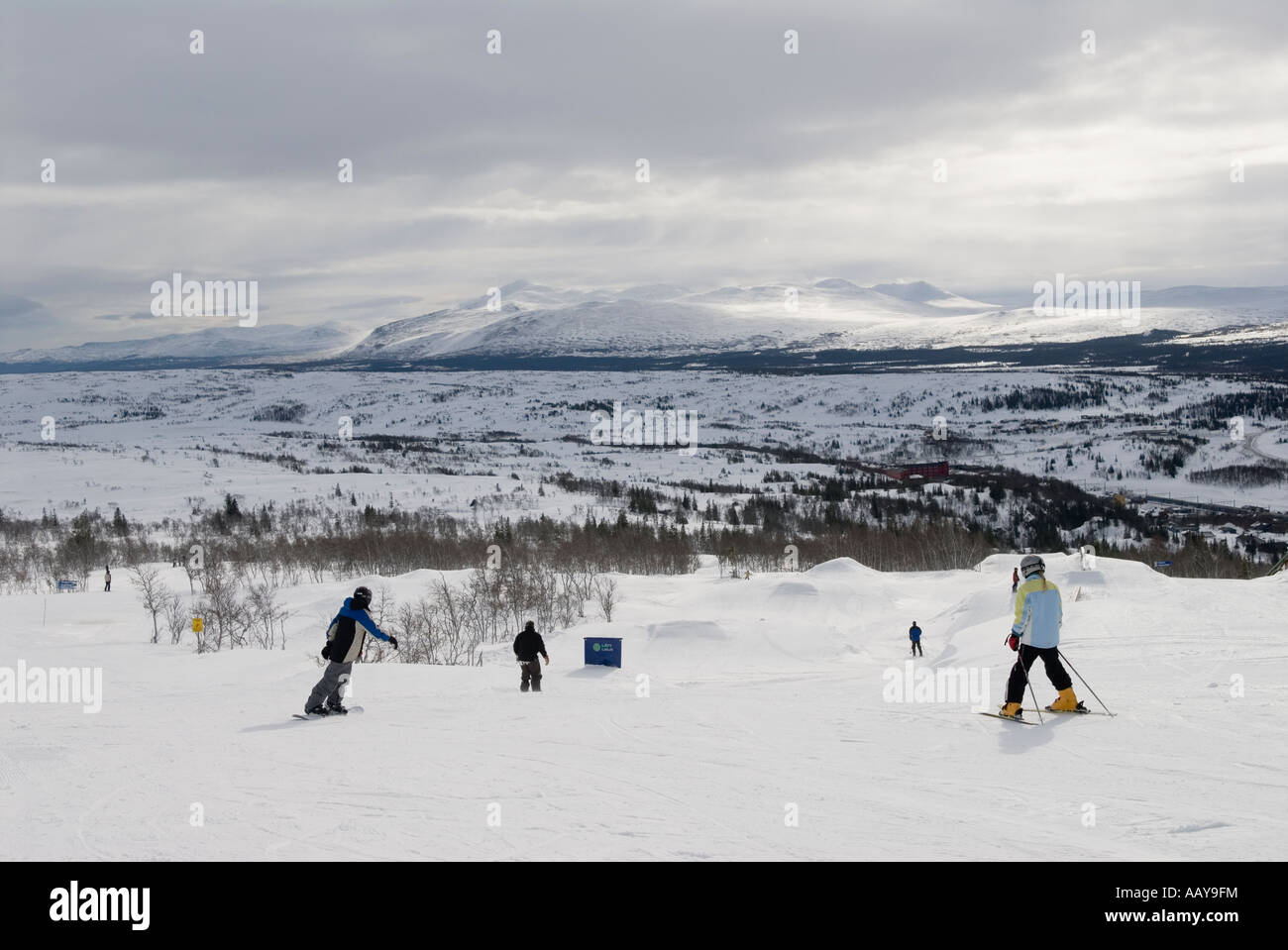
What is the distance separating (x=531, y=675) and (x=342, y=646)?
3046 millimetres

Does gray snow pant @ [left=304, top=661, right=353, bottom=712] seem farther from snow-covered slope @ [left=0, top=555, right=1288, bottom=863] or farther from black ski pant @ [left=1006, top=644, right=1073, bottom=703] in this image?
black ski pant @ [left=1006, top=644, right=1073, bottom=703]

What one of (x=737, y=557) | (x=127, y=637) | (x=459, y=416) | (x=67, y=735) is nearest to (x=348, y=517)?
(x=737, y=557)

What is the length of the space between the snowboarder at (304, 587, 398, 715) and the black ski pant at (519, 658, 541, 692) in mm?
2502

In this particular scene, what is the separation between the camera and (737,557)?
128 feet

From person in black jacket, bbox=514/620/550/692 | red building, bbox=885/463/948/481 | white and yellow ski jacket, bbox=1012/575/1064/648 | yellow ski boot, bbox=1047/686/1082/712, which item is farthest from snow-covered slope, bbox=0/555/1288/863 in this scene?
red building, bbox=885/463/948/481

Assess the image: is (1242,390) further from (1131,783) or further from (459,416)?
(1131,783)

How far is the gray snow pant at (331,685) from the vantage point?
34.7 ft

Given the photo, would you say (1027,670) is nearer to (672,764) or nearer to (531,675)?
(672,764)

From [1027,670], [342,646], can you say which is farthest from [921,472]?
[342,646]

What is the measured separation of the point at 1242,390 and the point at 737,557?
10395 centimetres

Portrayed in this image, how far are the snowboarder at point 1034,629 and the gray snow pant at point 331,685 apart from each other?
6807 mm

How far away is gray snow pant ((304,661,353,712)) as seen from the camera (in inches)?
416

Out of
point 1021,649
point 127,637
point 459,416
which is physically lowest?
point 127,637

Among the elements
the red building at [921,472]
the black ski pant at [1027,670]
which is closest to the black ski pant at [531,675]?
the black ski pant at [1027,670]
